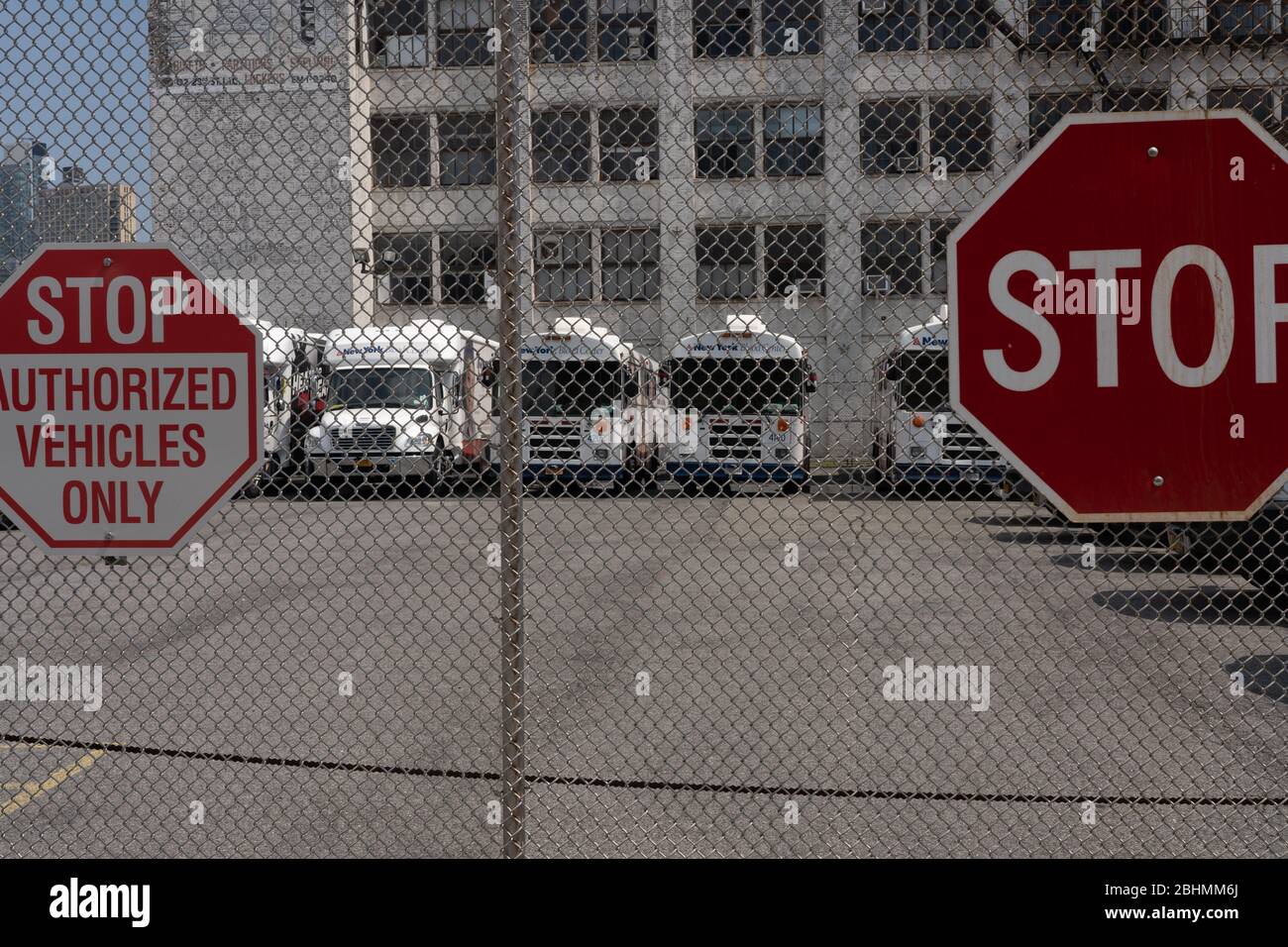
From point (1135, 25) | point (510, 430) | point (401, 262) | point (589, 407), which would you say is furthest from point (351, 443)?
point (1135, 25)

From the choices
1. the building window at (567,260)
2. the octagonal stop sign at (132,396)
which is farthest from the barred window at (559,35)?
the octagonal stop sign at (132,396)

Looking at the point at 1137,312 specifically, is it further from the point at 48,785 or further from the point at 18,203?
the point at 48,785

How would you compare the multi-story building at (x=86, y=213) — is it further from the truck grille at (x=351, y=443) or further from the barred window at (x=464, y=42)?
the truck grille at (x=351, y=443)

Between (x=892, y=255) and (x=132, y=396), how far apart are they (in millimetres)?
3046

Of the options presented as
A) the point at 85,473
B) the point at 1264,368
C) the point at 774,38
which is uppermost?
the point at 774,38

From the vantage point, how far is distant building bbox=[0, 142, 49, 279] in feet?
16.5

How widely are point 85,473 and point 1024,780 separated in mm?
4504

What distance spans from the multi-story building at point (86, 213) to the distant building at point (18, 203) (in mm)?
79

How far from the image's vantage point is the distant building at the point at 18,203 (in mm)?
5016

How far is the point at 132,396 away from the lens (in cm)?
457

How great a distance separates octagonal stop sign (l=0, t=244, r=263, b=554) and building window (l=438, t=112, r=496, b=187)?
163 cm
